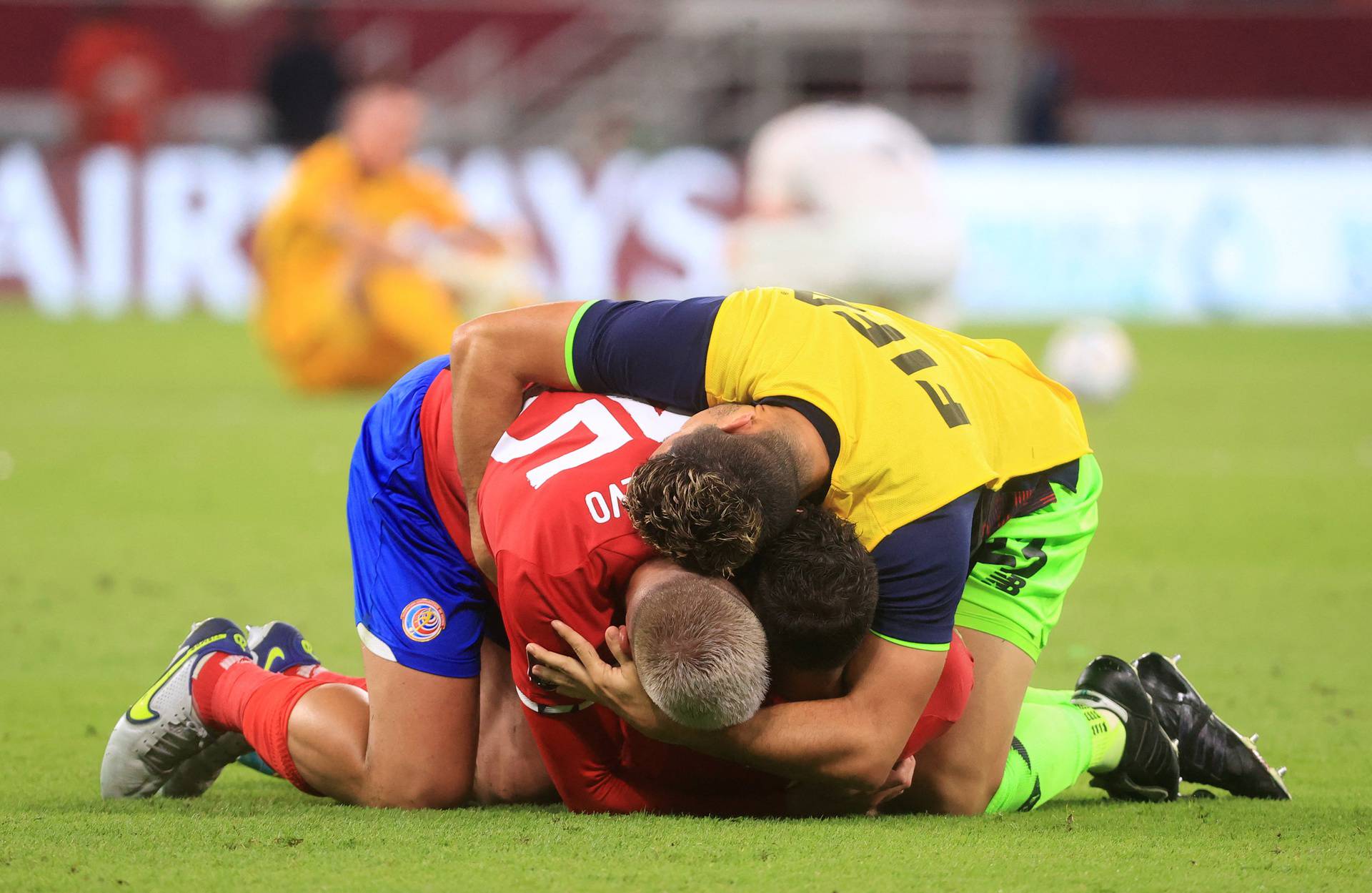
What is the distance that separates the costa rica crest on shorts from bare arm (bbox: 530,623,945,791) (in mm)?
525

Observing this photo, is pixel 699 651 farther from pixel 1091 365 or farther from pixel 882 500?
pixel 1091 365

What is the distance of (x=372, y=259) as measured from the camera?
11.3 metres

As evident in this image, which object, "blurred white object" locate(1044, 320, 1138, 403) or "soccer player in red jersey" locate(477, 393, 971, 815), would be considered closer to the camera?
"soccer player in red jersey" locate(477, 393, 971, 815)

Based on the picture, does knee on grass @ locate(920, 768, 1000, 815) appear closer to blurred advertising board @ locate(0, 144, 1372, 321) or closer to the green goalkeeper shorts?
the green goalkeeper shorts

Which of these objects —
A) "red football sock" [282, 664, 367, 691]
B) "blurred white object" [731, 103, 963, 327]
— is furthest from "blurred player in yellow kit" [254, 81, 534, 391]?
"red football sock" [282, 664, 367, 691]

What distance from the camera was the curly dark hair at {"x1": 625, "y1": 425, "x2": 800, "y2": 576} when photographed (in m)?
3.07

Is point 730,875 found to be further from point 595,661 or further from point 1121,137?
point 1121,137

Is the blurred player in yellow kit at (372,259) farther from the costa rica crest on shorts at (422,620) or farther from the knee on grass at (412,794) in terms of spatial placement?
the knee on grass at (412,794)

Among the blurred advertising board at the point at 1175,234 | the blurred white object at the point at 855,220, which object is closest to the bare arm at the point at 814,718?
the blurred white object at the point at 855,220

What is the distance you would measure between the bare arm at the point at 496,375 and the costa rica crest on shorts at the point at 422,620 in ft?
0.72

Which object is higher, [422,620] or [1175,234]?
[1175,234]

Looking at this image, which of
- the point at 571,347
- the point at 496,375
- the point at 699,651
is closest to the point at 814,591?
the point at 699,651

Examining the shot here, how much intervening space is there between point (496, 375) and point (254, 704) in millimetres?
890

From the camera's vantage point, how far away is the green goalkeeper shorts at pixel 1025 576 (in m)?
3.88
